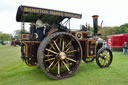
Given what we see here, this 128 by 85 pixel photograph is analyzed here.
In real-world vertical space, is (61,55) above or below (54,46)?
below

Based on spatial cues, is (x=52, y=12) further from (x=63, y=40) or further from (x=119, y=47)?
(x=119, y=47)

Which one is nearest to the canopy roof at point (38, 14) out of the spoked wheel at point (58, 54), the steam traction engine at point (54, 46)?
the steam traction engine at point (54, 46)

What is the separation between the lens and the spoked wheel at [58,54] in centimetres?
308

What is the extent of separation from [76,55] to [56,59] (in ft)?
2.54

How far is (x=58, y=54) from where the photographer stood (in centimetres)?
333

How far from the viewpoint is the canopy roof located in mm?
3028

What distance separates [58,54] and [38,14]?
158cm

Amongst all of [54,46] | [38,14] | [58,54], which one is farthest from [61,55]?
[38,14]

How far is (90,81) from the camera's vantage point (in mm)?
3127

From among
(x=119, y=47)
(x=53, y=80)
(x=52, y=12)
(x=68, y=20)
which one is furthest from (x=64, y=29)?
(x=119, y=47)

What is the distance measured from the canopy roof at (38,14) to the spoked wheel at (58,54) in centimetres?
66

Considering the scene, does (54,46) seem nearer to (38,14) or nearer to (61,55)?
(61,55)

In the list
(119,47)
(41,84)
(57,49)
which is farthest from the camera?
(119,47)

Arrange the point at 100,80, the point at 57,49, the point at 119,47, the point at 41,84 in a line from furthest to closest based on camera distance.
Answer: the point at 119,47 → the point at 57,49 → the point at 100,80 → the point at 41,84
